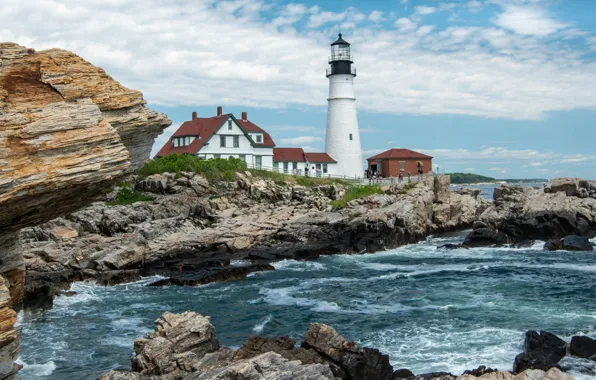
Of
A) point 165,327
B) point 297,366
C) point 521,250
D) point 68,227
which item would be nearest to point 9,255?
point 165,327

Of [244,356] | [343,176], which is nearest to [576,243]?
[343,176]

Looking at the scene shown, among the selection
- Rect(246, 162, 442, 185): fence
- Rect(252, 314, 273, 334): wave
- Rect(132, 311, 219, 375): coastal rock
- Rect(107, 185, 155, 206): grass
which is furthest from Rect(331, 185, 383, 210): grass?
Rect(132, 311, 219, 375): coastal rock

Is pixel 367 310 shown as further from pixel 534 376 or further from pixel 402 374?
pixel 534 376

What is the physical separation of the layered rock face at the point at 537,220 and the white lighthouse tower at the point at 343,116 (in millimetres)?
19333

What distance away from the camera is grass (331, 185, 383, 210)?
4227 cm

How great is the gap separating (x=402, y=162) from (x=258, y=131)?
48.7 ft

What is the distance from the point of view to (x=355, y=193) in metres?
45.8

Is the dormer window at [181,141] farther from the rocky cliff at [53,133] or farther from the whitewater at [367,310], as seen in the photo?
the rocky cliff at [53,133]

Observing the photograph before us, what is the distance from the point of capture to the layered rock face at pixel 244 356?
434 inches

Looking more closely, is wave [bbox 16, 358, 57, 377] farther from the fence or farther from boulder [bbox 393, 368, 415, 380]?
the fence

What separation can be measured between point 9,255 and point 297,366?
7.75 meters

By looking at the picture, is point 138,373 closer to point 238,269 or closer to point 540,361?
point 540,361

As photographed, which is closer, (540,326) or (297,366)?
(297,366)

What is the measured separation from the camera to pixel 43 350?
15.7 m
